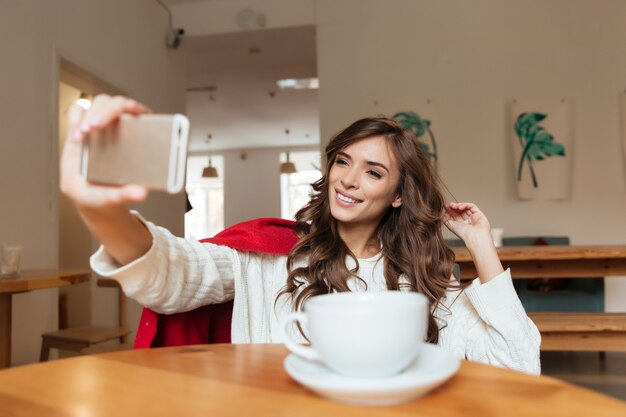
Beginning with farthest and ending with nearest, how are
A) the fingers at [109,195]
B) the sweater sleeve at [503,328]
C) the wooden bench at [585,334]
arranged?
the wooden bench at [585,334], the sweater sleeve at [503,328], the fingers at [109,195]

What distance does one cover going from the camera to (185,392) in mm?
553

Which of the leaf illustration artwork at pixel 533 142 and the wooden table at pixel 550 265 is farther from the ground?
the leaf illustration artwork at pixel 533 142

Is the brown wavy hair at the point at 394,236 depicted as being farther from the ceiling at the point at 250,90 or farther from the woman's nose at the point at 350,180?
the ceiling at the point at 250,90

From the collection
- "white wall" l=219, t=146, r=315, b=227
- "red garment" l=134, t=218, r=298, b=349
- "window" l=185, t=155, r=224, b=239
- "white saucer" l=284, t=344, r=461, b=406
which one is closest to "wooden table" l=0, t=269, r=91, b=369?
"red garment" l=134, t=218, r=298, b=349

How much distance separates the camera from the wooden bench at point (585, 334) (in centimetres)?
246

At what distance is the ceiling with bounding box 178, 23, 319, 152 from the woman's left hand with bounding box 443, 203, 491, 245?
14.1 feet

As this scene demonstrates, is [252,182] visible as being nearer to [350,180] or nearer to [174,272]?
[350,180]

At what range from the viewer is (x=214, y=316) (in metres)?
1.28

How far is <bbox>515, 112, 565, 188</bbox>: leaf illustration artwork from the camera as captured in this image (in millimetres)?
4738

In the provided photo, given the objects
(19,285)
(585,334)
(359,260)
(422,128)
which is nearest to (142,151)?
(359,260)

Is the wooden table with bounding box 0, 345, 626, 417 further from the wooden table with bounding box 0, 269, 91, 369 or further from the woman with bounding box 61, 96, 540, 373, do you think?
the wooden table with bounding box 0, 269, 91, 369

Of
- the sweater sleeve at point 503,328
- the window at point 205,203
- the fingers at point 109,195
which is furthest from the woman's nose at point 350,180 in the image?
the window at point 205,203

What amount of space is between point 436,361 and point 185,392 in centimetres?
28

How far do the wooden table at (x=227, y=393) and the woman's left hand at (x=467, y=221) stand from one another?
0.68 m
